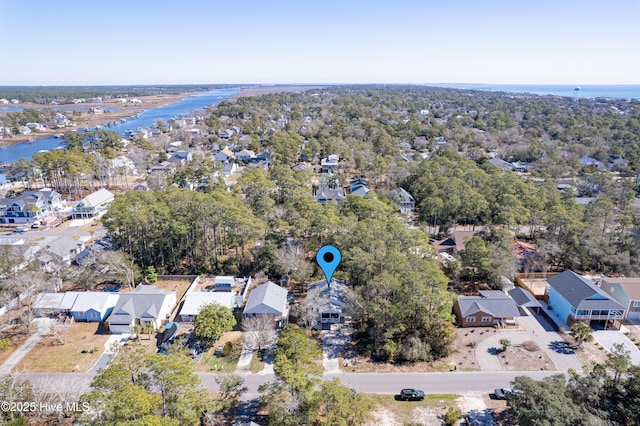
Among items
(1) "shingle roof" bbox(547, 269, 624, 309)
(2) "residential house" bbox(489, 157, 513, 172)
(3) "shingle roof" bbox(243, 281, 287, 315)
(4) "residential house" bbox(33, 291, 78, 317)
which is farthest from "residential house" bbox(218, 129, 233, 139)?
(1) "shingle roof" bbox(547, 269, 624, 309)

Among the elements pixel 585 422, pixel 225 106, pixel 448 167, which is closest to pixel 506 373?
pixel 585 422

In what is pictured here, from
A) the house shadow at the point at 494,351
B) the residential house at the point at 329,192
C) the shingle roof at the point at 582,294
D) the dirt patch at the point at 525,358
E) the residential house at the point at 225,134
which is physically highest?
the residential house at the point at 225,134

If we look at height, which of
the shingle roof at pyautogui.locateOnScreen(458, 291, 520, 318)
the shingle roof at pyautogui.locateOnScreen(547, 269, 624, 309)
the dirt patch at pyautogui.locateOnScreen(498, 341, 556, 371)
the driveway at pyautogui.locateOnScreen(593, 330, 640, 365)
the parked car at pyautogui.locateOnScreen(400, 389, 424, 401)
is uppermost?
the shingle roof at pyautogui.locateOnScreen(547, 269, 624, 309)

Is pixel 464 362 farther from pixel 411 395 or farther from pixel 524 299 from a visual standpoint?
pixel 524 299

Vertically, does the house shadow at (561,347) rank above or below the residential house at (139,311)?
below

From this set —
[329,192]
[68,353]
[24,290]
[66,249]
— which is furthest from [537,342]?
[66,249]

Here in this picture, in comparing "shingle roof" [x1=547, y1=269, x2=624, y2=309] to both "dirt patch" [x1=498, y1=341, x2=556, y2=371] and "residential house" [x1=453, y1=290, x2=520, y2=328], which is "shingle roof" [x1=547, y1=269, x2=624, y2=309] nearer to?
"residential house" [x1=453, y1=290, x2=520, y2=328]

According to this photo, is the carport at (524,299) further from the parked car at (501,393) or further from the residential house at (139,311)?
the residential house at (139,311)

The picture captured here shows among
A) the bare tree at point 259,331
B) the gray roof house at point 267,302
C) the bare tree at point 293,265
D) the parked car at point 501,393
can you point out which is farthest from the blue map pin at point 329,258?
the parked car at point 501,393
